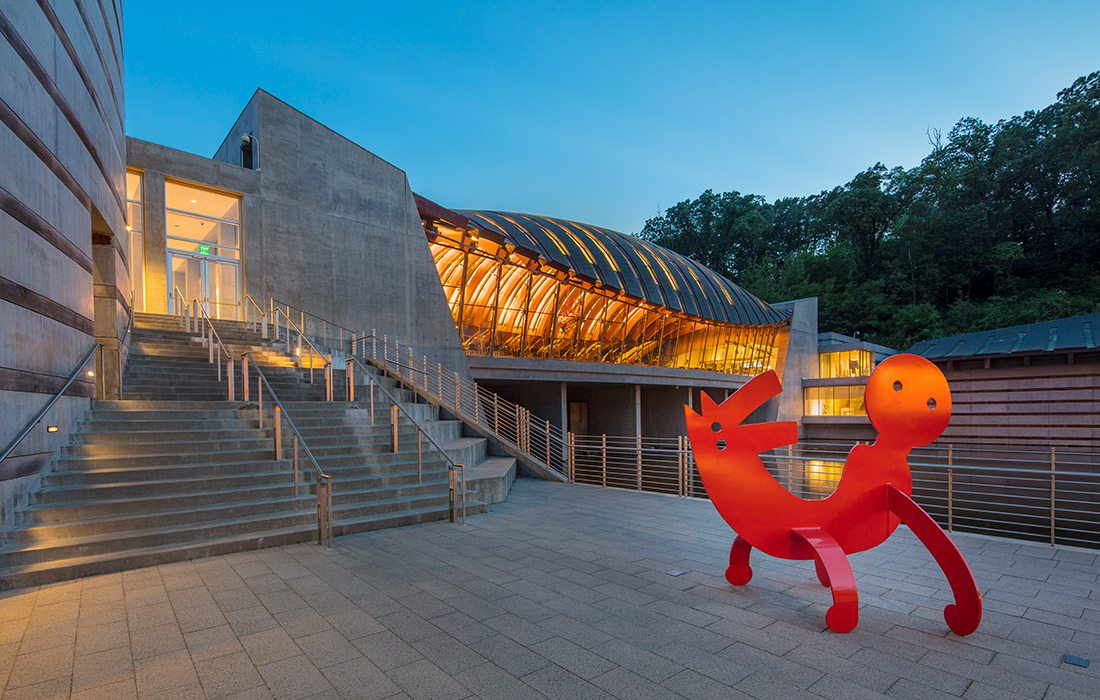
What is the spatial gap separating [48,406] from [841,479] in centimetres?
916

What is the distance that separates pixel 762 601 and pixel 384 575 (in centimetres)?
393

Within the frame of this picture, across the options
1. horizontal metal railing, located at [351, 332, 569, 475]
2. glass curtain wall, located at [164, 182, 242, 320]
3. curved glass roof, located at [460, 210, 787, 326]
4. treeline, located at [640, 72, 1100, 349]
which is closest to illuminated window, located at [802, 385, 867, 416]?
curved glass roof, located at [460, 210, 787, 326]

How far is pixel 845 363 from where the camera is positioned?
39688mm

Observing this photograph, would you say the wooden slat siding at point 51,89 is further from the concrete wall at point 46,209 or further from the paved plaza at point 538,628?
the paved plaza at point 538,628

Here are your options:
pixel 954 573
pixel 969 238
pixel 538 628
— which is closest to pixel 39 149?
pixel 538 628

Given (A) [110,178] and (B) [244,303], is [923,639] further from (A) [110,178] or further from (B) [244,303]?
(B) [244,303]

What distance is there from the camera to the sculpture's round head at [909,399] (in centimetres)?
479

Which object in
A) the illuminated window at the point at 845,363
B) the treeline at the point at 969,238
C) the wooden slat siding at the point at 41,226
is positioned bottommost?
the illuminated window at the point at 845,363

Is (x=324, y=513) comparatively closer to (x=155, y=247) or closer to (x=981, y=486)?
(x=155, y=247)

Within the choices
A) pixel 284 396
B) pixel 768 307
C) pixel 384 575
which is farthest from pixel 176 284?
pixel 768 307

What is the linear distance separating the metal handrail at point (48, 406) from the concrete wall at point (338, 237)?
8267 millimetres

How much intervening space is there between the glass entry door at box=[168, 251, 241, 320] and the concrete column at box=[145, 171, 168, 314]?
0.34m

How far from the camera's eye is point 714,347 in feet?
111

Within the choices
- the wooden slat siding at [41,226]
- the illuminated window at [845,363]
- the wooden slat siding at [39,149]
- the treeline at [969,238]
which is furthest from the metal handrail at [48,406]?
the treeline at [969,238]
